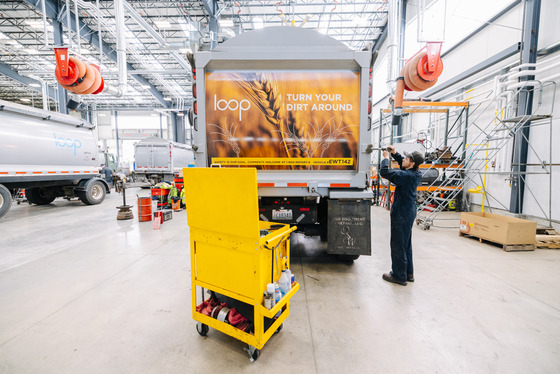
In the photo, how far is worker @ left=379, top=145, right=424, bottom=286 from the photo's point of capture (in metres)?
2.97

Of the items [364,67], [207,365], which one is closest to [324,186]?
[364,67]

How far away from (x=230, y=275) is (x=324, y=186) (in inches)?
75.5

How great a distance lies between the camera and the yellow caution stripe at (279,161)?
3.40m

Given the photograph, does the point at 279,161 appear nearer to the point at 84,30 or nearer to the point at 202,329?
the point at 202,329

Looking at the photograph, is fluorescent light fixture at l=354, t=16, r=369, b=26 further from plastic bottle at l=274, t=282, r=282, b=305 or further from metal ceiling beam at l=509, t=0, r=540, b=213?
plastic bottle at l=274, t=282, r=282, b=305

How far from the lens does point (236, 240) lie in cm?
185

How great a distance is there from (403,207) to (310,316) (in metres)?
1.74

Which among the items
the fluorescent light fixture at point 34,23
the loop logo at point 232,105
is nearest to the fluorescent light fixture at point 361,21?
the loop logo at point 232,105

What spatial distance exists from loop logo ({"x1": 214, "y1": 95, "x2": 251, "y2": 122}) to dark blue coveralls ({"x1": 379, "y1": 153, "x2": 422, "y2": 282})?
2.01 m

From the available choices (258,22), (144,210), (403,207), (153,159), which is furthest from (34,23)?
(403,207)

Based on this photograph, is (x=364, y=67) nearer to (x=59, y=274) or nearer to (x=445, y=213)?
(x=59, y=274)

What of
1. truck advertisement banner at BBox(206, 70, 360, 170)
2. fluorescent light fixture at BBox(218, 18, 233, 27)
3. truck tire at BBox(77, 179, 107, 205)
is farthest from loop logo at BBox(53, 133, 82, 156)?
fluorescent light fixture at BBox(218, 18, 233, 27)

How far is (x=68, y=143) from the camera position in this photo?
834 centimetres

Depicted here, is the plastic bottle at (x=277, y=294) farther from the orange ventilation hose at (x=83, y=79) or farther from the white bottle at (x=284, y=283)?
the orange ventilation hose at (x=83, y=79)
